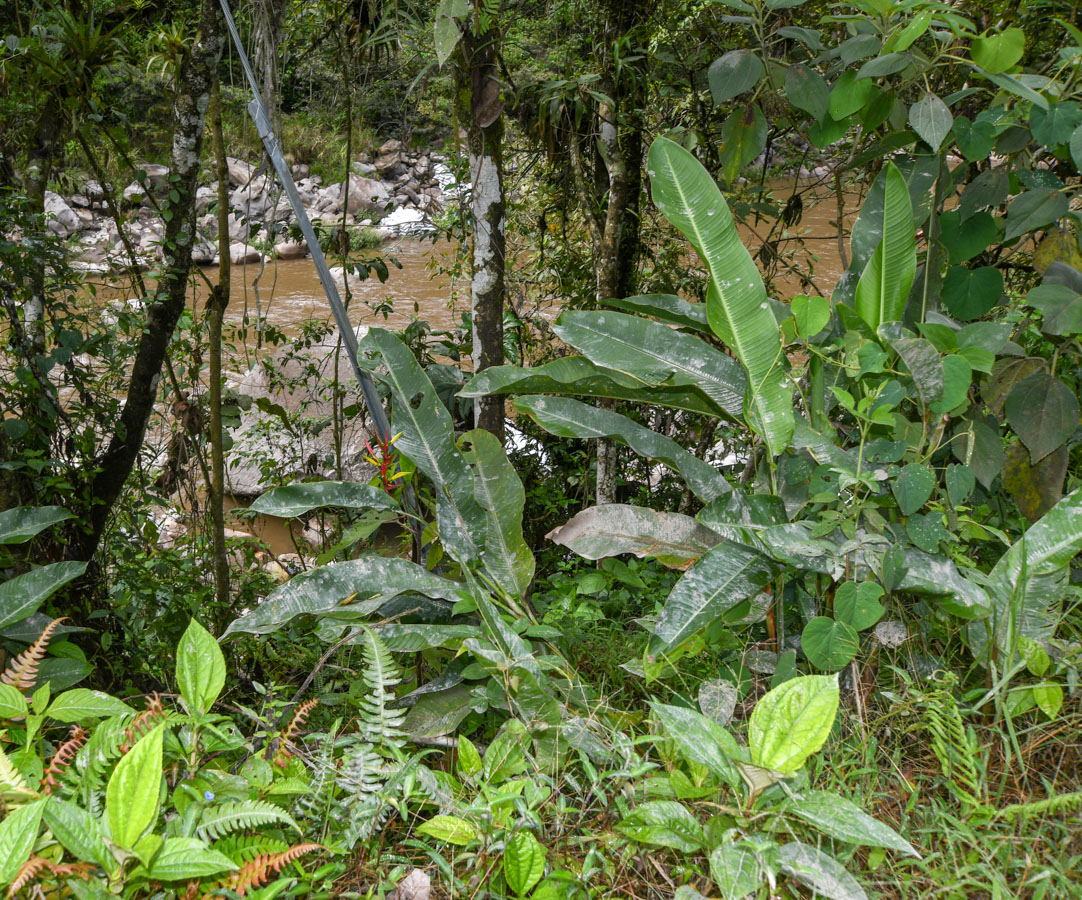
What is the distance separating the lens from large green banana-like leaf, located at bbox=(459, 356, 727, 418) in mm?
2053

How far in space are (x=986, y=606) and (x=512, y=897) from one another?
1.06 m

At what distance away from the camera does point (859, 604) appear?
147cm

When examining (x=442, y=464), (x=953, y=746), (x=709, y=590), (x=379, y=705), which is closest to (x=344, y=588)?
(x=442, y=464)

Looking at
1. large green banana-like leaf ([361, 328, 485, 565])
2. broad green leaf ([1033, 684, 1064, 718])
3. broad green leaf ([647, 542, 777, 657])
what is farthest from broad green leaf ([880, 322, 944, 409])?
large green banana-like leaf ([361, 328, 485, 565])

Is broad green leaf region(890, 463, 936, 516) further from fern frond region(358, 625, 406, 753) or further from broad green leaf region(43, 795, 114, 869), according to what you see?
broad green leaf region(43, 795, 114, 869)

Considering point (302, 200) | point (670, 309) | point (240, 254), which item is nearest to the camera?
point (670, 309)

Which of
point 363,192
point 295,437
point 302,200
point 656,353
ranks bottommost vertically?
point 295,437

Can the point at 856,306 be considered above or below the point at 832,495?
above

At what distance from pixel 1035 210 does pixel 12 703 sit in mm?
2304

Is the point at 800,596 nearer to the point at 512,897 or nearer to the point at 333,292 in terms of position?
the point at 512,897

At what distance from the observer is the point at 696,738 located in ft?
4.06

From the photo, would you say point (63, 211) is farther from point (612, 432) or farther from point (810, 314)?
point (810, 314)

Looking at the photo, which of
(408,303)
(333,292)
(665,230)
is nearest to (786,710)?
(333,292)

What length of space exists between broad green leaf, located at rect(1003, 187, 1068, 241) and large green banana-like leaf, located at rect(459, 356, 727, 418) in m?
0.80
